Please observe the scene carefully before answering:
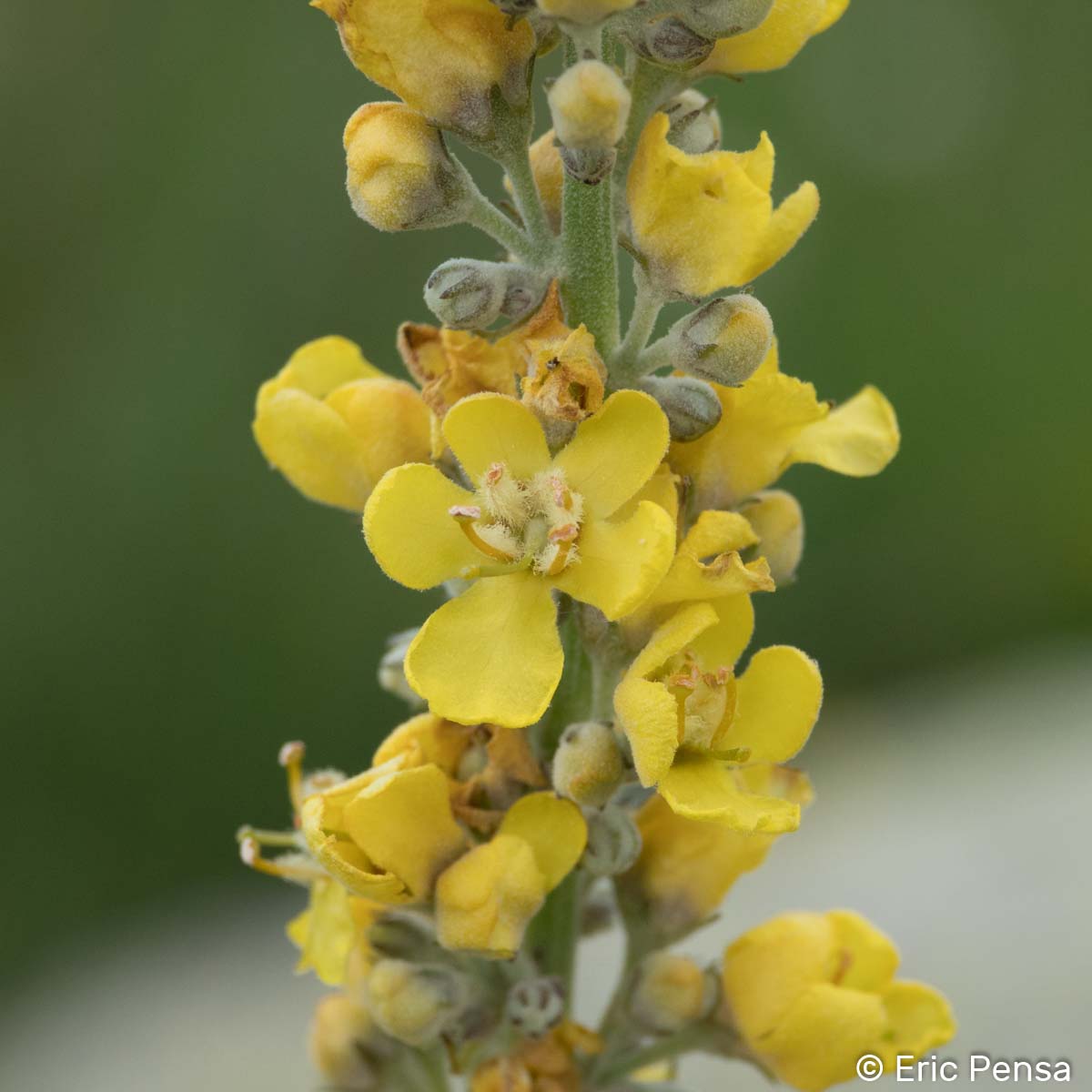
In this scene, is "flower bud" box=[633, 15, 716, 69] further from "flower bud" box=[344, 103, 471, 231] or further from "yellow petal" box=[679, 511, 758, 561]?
"yellow petal" box=[679, 511, 758, 561]

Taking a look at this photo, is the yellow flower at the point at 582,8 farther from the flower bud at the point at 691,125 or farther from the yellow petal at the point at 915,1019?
the yellow petal at the point at 915,1019

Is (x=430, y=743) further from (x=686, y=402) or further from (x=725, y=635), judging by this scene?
(x=686, y=402)

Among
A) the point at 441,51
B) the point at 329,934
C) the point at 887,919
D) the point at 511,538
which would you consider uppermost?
the point at 887,919

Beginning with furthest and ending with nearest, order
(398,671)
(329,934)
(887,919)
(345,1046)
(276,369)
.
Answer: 1. (276,369)
2. (887,919)
3. (345,1046)
4. (398,671)
5. (329,934)

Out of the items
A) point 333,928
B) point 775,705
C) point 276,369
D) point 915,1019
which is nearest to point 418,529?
point 775,705

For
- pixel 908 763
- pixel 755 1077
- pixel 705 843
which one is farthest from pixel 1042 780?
pixel 705 843

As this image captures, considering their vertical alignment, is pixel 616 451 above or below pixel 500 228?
below

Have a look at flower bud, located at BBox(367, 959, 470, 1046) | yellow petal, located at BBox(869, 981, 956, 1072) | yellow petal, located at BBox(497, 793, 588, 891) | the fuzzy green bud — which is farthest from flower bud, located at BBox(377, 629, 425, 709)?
yellow petal, located at BBox(869, 981, 956, 1072)

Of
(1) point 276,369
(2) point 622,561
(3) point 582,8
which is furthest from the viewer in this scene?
(1) point 276,369
